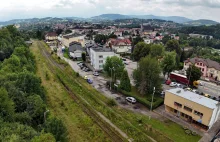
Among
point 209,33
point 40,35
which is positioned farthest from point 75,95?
point 209,33

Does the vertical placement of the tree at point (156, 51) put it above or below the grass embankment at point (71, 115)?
above

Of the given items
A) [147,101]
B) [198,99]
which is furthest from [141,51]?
[198,99]

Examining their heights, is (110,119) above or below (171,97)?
below

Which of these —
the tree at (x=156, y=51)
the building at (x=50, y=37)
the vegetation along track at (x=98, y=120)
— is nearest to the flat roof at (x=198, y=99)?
the vegetation along track at (x=98, y=120)

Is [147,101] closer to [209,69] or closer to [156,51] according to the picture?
[156,51]

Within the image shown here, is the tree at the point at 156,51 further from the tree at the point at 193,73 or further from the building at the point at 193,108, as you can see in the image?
the building at the point at 193,108

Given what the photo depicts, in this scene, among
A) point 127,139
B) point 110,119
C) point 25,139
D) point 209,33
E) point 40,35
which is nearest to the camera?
point 25,139

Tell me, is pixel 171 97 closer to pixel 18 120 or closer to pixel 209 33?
pixel 18 120
